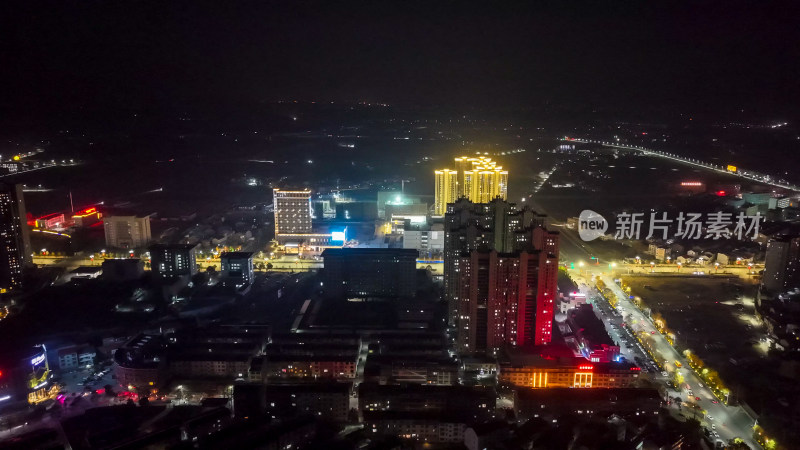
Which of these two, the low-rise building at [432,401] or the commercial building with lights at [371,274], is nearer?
the low-rise building at [432,401]

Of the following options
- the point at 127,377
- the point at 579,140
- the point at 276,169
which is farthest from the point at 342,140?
the point at 127,377

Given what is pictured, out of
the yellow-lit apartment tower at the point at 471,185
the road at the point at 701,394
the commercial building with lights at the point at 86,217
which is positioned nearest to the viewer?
the road at the point at 701,394

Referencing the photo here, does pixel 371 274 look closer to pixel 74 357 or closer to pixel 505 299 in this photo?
pixel 505 299

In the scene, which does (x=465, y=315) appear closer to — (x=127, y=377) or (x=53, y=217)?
(x=127, y=377)

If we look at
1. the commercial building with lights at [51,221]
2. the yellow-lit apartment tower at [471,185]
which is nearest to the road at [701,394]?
the yellow-lit apartment tower at [471,185]

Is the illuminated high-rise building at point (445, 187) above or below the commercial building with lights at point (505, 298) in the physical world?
above

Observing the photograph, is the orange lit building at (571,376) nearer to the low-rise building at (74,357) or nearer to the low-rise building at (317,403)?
the low-rise building at (317,403)
